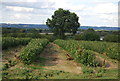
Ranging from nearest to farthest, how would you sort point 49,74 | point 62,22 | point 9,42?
point 49,74 < point 9,42 < point 62,22

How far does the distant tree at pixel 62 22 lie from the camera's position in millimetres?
32812

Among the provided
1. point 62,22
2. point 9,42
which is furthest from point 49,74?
point 62,22

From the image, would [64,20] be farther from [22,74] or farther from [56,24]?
[22,74]

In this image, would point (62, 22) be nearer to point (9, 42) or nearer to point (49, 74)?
point (9, 42)

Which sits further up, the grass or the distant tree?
the distant tree

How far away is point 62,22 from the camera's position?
33062 mm

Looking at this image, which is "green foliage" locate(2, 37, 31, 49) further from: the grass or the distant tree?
the distant tree

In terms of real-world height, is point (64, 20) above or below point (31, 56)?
above

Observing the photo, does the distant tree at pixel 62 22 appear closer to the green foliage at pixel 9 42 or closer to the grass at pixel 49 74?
the green foliage at pixel 9 42

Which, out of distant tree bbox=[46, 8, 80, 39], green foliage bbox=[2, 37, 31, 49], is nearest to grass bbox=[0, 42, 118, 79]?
green foliage bbox=[2, 37, 31, 49]

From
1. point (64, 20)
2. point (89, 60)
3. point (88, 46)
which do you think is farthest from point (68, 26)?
point (89, 60)

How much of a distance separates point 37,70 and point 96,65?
360cm

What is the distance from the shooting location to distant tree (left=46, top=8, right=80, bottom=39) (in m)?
32.8

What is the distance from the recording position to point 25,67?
9.64m
